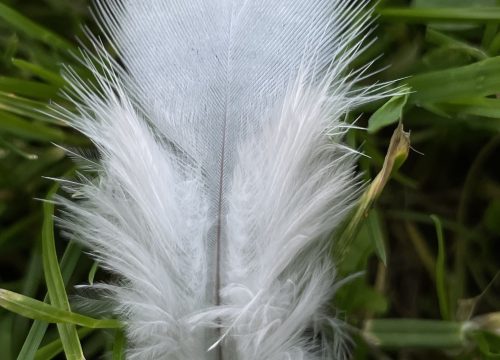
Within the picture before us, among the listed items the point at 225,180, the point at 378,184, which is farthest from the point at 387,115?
the point at 225,180

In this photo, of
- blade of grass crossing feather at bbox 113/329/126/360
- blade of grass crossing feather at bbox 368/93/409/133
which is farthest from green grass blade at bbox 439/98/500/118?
blade of grass crossing feather at bbox 113/329/126/360

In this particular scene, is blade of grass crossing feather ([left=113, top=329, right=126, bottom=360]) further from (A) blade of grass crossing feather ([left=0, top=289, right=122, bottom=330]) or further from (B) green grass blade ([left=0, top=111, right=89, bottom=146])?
(B) green grass blade ([left=0, top=111, right=89, bottom=146])

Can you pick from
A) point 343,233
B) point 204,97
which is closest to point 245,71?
point 204,97

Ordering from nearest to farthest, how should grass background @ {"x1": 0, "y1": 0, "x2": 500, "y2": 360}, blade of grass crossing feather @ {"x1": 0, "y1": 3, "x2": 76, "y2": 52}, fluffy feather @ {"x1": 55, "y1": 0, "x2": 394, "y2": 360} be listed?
fluffy feather @ {"x1": 55, "y1": 0, "x2": 394, "y2": 360}, grass background @ {"x1": 0, "y1": 0, "x2": 500, "y2": 360}, blade of grass crossing feather @ {"x1": 0, "y1": 3, "x2": 76, "y2": 52}

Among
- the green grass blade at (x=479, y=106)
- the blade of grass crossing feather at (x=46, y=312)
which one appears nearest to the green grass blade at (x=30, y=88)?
the blade of grass crossing feather at (x=46, y=312)

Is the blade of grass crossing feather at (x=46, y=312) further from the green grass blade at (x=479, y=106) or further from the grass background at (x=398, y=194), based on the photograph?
the green grass blade at (x=479, y=106)

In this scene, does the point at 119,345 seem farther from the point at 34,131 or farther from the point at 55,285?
the point at 34,131

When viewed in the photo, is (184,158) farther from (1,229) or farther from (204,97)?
(1,229)

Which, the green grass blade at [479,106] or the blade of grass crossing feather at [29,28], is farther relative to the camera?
the blade of grass crossing feather at [29,28]
